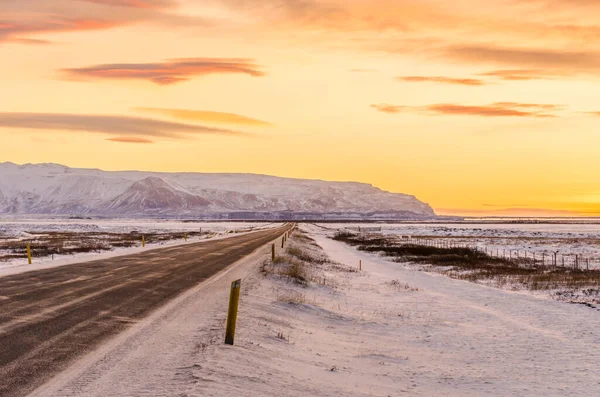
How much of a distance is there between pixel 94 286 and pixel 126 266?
836 cm

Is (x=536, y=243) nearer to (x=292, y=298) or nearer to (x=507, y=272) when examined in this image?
(x=507, y=272)

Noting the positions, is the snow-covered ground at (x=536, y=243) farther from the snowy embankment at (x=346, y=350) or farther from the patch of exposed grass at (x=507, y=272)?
the snowy embankment at (x=346, y=350)

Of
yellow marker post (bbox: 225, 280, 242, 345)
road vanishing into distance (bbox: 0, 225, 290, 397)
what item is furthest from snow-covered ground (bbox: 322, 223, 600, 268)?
yellow marker post (bbox: 225, 280, 242, 345)

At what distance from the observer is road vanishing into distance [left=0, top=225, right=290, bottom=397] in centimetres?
935

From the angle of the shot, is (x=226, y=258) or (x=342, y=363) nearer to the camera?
(x=342, y=363)

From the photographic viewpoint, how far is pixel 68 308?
14.7 m

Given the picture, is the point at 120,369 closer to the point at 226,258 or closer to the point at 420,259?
the point at 226,258

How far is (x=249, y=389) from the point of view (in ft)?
27.5

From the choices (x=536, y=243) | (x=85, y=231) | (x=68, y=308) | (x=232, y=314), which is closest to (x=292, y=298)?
(x=68, y=308)

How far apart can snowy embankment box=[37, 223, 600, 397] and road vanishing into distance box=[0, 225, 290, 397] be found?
1.60 ft

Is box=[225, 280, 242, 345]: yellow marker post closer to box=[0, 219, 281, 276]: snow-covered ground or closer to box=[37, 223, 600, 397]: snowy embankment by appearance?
box=[37, 223, 600, 397]: snowy embankment

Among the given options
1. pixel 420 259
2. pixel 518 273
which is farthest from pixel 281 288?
pixel 420 259

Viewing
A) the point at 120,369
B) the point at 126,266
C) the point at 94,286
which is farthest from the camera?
the point at 126,266

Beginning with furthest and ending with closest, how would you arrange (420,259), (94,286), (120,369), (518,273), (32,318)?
(420,259) → (518,273) → (94,286) → (32,318) → (120,369)
